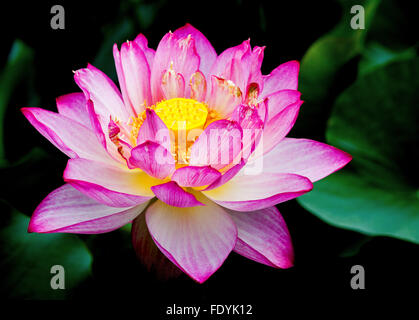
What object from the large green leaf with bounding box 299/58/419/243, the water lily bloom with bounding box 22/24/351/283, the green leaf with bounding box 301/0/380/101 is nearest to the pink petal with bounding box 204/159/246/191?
the water lily bloom with bounding box 22/24/351/283

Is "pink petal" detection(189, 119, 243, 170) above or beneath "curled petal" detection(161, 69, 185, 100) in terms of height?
beneath

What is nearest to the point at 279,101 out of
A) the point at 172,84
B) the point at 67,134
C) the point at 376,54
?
the point at 172,84

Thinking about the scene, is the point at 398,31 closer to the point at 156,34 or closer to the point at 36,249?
the point at 156,34

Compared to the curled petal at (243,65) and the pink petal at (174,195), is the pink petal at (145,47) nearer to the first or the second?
the curled petal at (243,65)

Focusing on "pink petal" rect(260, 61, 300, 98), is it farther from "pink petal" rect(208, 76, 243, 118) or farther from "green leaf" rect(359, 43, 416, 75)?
"green leaf" rect(359, 43, 416, 75)

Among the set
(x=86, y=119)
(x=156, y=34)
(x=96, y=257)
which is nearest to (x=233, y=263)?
(x=96, y=257)
